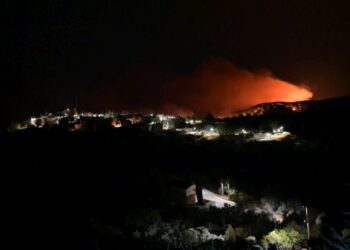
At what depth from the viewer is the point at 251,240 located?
10695 millimetres

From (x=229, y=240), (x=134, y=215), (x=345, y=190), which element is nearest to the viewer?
(x=229, y=240)

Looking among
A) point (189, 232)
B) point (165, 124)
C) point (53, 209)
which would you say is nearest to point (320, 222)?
point (189, 232)

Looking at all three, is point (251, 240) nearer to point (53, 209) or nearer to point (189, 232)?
point (189, 232)

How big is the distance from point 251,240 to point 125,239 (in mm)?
3062

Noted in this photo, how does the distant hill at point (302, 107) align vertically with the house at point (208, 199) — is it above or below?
above

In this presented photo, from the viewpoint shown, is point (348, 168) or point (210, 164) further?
point (210, 164)

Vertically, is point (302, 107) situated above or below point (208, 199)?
above

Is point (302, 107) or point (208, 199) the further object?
point (302, 107)

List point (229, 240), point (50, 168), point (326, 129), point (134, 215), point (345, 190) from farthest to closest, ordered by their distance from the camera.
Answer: point (326, 129), point (50, 168), point (345, 190), point (134, 215), point (229, 240)

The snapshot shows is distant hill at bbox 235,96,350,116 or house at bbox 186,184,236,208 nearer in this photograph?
house at bbox 186,184,236,208

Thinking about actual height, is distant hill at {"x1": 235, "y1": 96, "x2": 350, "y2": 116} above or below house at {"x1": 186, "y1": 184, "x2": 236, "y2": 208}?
above

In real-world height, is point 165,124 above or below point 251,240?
above

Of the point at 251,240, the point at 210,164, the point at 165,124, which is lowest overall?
the point at 251,240

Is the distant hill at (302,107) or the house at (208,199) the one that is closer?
the house at (208,199)
